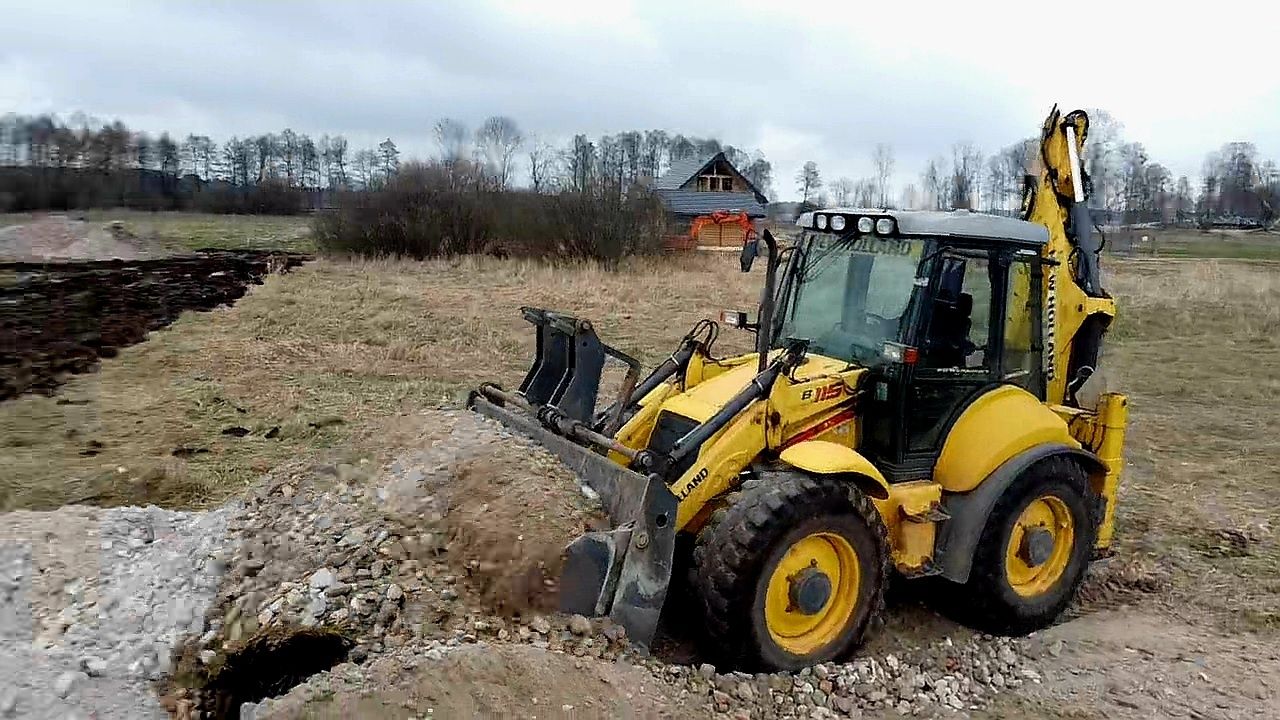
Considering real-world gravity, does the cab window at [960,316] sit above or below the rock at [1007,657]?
above

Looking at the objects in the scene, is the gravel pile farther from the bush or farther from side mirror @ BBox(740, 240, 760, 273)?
the bush

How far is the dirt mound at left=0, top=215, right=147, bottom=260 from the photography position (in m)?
37.8

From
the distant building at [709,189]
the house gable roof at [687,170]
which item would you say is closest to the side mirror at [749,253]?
the distant building at [709,189]

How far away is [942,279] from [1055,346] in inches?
57.4

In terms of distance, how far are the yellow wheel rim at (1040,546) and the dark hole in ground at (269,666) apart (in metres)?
3.64

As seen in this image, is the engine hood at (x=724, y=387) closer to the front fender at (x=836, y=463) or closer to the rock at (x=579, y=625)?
the front fender at (x=836, y=463)

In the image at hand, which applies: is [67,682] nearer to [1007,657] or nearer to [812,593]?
[812,593]

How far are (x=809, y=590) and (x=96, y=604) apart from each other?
3589 millimetres

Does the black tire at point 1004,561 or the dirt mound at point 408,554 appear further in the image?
the black tire at point 1004,561

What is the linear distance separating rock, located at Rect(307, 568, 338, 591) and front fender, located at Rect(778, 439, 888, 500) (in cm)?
226

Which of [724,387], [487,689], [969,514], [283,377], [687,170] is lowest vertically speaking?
[487,689]

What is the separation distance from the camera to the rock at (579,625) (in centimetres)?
454

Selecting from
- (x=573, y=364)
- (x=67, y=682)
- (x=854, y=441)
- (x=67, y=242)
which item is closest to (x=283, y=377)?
(x=573, y=364)

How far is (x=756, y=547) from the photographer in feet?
15.1
